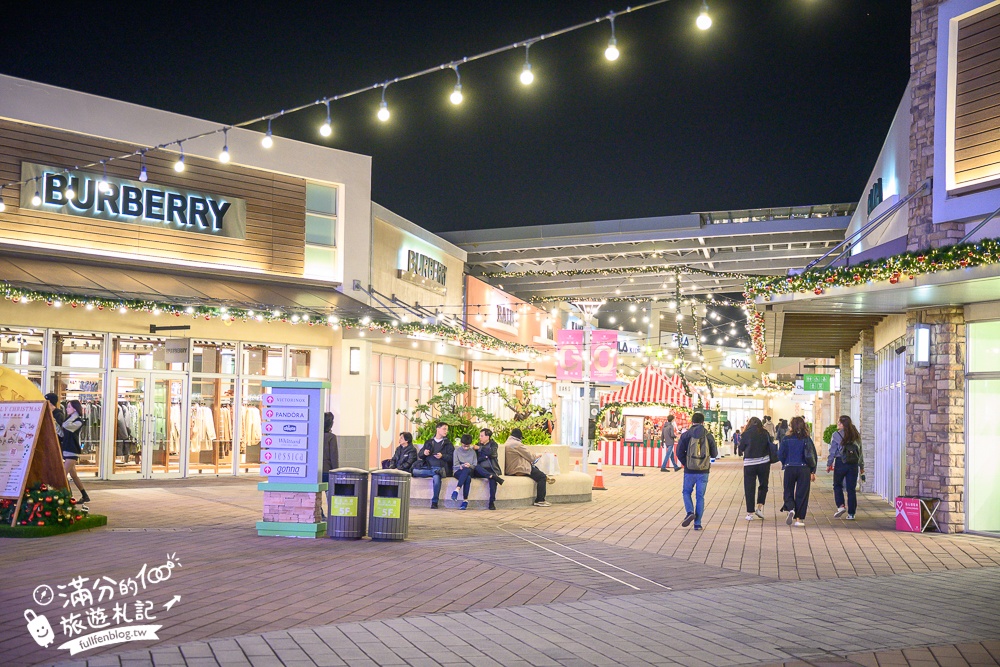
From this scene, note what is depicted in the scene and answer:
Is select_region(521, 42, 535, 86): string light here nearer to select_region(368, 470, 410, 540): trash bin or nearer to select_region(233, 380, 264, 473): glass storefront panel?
select_region(368, 470, 410, 540): trash bin

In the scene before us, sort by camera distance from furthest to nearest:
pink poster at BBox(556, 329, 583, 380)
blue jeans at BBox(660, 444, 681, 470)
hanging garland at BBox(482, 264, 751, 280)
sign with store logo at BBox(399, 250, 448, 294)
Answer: hanging garland at BBox(482, 264, 751, 280), blue jeans at BBox(660, 444, 681, 470), sign with store logo at BBox(399, 250, 448, 294), pink poster at BBox(556, 329, 583, 380)

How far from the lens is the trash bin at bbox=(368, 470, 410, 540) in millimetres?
11453

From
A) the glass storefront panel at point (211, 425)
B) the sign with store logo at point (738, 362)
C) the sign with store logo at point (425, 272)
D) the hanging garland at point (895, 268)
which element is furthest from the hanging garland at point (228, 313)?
the sign with store logo at point (738, 362)

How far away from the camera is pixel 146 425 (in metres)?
19.6

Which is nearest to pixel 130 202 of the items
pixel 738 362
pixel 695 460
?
pixel 695 460

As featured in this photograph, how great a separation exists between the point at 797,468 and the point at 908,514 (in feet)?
5.72

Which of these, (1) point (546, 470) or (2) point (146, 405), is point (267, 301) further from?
(1) point (546, 470)

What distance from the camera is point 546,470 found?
17.6 metres

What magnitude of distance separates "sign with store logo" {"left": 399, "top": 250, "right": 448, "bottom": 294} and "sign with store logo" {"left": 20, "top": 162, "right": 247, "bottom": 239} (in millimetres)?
6074

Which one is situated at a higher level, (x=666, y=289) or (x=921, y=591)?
(x=666, y=289)

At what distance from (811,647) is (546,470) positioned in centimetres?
1110

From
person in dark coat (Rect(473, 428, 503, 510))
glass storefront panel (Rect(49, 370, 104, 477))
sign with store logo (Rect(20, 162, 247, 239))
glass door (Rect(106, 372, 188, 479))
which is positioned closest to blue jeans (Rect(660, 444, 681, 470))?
person in dark coat (Rect(473, 428, 503, 510))

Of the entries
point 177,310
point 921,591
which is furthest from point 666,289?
point 921,591

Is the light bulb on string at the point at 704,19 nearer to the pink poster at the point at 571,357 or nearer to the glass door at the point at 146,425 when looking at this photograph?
the pink poster at the point at 571,357
